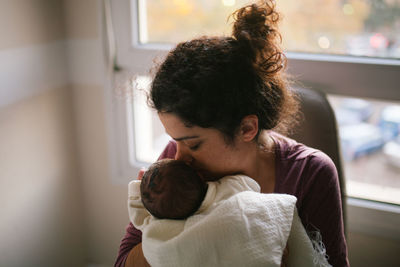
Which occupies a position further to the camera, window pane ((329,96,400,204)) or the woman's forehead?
window pane ((329,96,400,204))

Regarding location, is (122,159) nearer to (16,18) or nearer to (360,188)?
(16,18)

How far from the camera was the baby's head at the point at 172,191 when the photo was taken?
794 millimetres

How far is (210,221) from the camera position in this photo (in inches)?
30.2

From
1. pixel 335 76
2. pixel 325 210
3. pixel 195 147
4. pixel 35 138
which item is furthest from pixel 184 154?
pixel 35 138

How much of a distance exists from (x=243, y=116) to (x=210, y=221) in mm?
263

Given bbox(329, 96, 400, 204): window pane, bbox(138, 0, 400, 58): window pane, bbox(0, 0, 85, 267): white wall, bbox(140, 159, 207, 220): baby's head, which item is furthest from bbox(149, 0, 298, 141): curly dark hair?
bbox(0, 0, 85, 267): white wall

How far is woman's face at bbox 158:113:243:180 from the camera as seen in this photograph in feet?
2.77

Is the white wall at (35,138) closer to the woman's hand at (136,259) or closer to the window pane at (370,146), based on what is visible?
the woman's hand at (136,259)

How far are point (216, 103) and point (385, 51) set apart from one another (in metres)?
0.76

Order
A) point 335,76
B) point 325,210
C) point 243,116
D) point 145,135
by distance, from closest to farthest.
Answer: point 243,116 → point 325,210 → point 335,76 → point 145,135

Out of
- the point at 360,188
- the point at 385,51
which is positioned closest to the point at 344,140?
the point at 360,188

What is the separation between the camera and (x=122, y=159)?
1660mm

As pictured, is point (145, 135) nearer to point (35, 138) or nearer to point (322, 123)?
point (35, 138)

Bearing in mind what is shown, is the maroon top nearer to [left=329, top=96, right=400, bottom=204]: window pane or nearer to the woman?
the woman
